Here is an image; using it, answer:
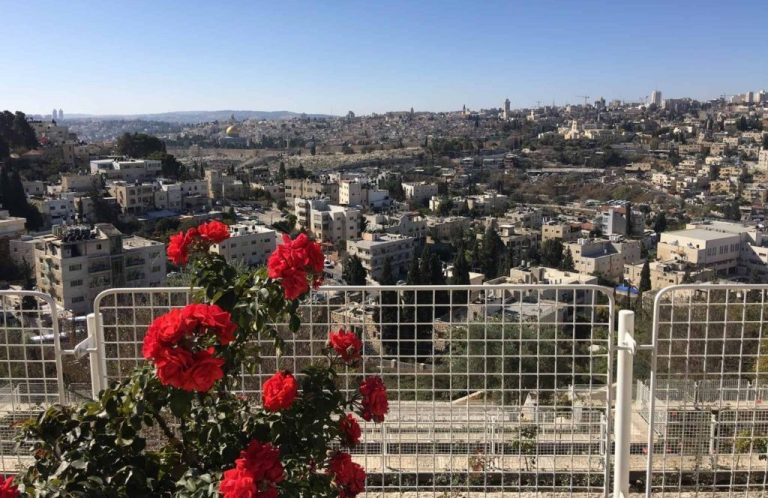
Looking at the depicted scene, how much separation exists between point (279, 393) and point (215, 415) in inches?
7.6

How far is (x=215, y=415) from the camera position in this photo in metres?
1.26

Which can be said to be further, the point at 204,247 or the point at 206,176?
the point at 206,176

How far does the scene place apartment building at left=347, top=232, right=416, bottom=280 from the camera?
80.8 ft

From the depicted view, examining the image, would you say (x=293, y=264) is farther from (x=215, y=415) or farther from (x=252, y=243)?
(x=252, y=243)

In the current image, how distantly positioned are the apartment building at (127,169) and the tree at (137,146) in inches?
185

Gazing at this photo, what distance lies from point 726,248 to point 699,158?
3422cm

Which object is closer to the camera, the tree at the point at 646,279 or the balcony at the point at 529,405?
the balcony at the point at 529,405

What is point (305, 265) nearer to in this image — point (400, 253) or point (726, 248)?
point (400, 253)

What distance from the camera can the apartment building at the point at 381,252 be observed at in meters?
24.6

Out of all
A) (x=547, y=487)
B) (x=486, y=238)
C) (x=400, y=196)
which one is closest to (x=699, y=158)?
(x=400, y=196)

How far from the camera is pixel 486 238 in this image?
82.1 ft

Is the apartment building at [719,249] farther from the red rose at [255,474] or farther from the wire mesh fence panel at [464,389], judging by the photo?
the red rose at [255,474]

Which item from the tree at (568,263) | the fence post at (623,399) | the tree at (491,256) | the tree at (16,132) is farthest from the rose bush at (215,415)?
the tree at (16,132)

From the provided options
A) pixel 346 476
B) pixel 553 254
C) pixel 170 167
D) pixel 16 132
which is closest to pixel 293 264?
pixel 346 476
